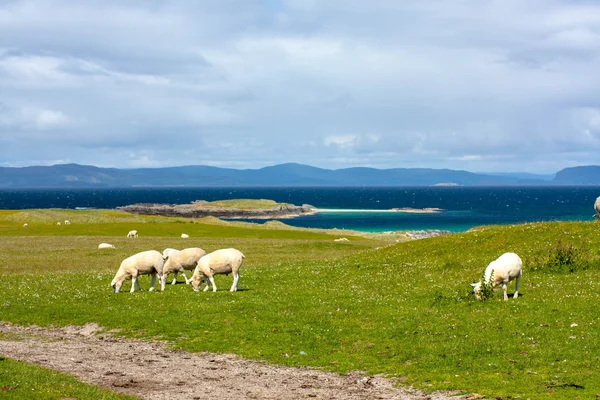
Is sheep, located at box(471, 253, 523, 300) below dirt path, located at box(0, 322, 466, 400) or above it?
above

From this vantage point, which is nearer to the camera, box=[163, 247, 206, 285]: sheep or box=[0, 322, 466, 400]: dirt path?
box=[0, 322, 466, 400]: dirt path

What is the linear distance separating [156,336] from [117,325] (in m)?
2.43

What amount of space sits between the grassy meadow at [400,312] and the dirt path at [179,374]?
93cm

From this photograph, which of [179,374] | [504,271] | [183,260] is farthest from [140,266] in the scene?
[504,271]

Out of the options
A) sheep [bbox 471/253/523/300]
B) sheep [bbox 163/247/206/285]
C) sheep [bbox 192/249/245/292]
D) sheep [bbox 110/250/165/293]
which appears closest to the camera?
sheep [bbox 471/253/523/300]

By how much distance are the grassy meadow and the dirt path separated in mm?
929

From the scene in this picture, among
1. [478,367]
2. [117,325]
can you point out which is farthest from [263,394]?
[117,325]

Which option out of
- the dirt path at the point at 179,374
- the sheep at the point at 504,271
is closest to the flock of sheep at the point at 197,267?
the dirt path at the point at 179,374

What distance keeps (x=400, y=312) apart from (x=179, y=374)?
34.4 feet

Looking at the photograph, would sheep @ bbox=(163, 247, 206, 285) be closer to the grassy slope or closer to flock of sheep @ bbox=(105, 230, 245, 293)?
flock of sheep @ bbox=(105, 230, 245, 293)

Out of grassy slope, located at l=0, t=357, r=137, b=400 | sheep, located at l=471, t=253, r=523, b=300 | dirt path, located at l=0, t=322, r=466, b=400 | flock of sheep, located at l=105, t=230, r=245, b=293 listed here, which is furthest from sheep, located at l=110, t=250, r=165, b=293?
sheep, located at l=471, t=253, r=523, b=300

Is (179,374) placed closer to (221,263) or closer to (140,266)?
(221,263)

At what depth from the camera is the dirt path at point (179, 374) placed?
51.8 ft

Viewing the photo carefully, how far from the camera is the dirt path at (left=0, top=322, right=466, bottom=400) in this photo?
51.8 ft
